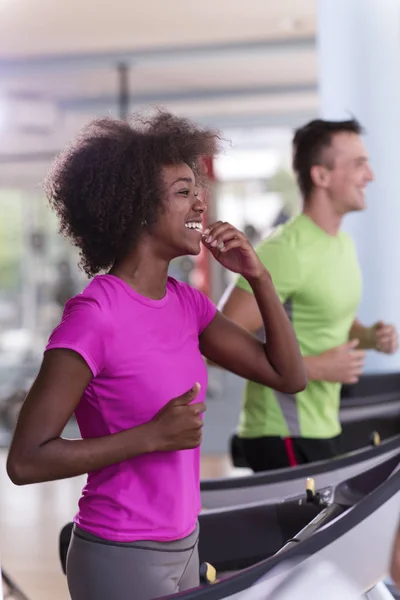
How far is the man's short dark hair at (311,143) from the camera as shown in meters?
2.98

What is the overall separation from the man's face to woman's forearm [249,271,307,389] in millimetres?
1154

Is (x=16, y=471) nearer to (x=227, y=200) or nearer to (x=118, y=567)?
(x=118, y=567)

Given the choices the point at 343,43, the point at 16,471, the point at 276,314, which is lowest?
the point at 16,471

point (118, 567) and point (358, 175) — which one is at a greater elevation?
point (358, 175)

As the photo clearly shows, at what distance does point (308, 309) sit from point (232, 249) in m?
0.96

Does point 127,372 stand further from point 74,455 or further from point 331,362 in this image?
point 331,362

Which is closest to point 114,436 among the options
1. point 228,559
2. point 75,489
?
point 228,559

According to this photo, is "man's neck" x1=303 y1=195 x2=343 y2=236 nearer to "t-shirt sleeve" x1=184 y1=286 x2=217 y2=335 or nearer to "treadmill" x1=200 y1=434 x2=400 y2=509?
"treadmill" x1=200 y1=434 x2=400 y2=509

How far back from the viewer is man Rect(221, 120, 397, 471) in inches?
106

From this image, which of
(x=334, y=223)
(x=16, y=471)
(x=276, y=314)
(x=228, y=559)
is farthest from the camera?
(x=334, y=223)

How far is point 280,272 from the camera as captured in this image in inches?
104

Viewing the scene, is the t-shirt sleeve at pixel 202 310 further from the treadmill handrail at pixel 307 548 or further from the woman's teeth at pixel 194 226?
the treadmill handrail at pixel 307 548

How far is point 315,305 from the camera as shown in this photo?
2721 mm

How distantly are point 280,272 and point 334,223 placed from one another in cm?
33
